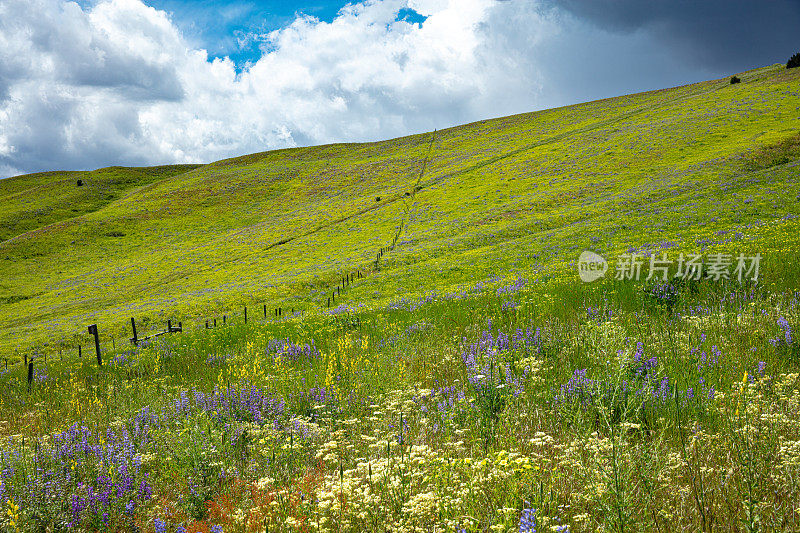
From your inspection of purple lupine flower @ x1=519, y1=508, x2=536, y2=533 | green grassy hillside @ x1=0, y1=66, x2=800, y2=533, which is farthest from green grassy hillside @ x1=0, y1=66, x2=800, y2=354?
purple lupine flower @ x1=519, y1=508, x2=536, y2=533

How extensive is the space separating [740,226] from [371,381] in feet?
87.9

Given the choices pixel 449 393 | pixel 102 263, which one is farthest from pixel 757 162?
pixel 102 263

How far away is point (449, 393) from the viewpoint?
4867 mm

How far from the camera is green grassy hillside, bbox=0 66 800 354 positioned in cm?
2834

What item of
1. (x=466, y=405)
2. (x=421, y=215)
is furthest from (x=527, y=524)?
(x=421, y=215)

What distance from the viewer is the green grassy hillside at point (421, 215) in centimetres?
2834

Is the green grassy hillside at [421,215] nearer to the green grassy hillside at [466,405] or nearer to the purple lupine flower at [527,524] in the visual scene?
the green grassy hillside at [466,405]

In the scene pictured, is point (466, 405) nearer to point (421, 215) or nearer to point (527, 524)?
point (527, 524)

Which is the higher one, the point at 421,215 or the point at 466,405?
the point at 421,215

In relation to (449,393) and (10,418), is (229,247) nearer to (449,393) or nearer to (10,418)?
(10,418)

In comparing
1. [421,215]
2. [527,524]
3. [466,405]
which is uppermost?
[421,215]

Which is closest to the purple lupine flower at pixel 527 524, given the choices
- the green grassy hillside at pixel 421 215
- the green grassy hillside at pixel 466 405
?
the green grassy hillside at pixel 466 405

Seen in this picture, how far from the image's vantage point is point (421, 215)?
53062 millimetres

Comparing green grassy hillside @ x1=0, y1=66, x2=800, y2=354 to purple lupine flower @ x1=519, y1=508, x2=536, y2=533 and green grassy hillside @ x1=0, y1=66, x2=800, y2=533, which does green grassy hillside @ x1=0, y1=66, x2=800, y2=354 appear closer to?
green grassy hillside @ x1=0, y1=66, x2=800, y2=533
